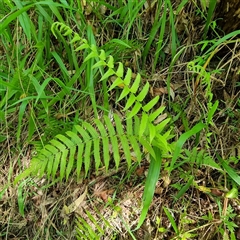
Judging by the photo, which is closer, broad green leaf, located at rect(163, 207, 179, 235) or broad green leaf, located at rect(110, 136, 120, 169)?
broad green leaf, located at rect(110, 136, 120, 169)

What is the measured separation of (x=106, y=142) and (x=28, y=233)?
79cm

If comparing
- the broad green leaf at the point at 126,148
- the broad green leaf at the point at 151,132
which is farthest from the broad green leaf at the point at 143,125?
the broad green leaf at the point at 126,148

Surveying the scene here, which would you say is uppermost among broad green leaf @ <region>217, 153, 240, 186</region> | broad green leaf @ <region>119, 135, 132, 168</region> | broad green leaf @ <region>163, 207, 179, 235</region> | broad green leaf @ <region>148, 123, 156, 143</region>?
broad green leaf @ <region>148, 123, 156, 143</region>

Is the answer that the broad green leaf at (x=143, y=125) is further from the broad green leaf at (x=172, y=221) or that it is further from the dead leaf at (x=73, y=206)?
the dead leaf at (x=73, y=206)

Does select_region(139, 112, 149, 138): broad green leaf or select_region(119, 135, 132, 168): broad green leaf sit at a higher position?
select_region(139, 112, 149, 138): broad green leaf

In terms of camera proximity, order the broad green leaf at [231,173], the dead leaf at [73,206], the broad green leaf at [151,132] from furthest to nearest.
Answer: the dead leaf at [73,206] < the broad green leaf at [231,173] < the broad green leaf at [151,132]

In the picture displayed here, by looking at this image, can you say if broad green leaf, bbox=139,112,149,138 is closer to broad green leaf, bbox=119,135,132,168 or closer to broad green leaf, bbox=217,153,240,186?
broad green leaf, bbox=119,135,132,168

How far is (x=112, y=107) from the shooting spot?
189 cm

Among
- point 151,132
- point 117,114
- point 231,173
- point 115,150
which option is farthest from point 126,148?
point 231,173

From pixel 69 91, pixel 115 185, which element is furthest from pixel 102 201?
pixel 69 91

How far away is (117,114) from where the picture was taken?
6.09 ft

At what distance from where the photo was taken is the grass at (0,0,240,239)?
5.61 feet

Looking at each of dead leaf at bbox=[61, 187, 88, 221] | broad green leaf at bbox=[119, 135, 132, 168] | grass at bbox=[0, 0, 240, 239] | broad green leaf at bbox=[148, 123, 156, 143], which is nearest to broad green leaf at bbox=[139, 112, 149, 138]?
broad green leaf at bbox=[148, 123, 156, 143]

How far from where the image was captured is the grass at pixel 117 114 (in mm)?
1711
